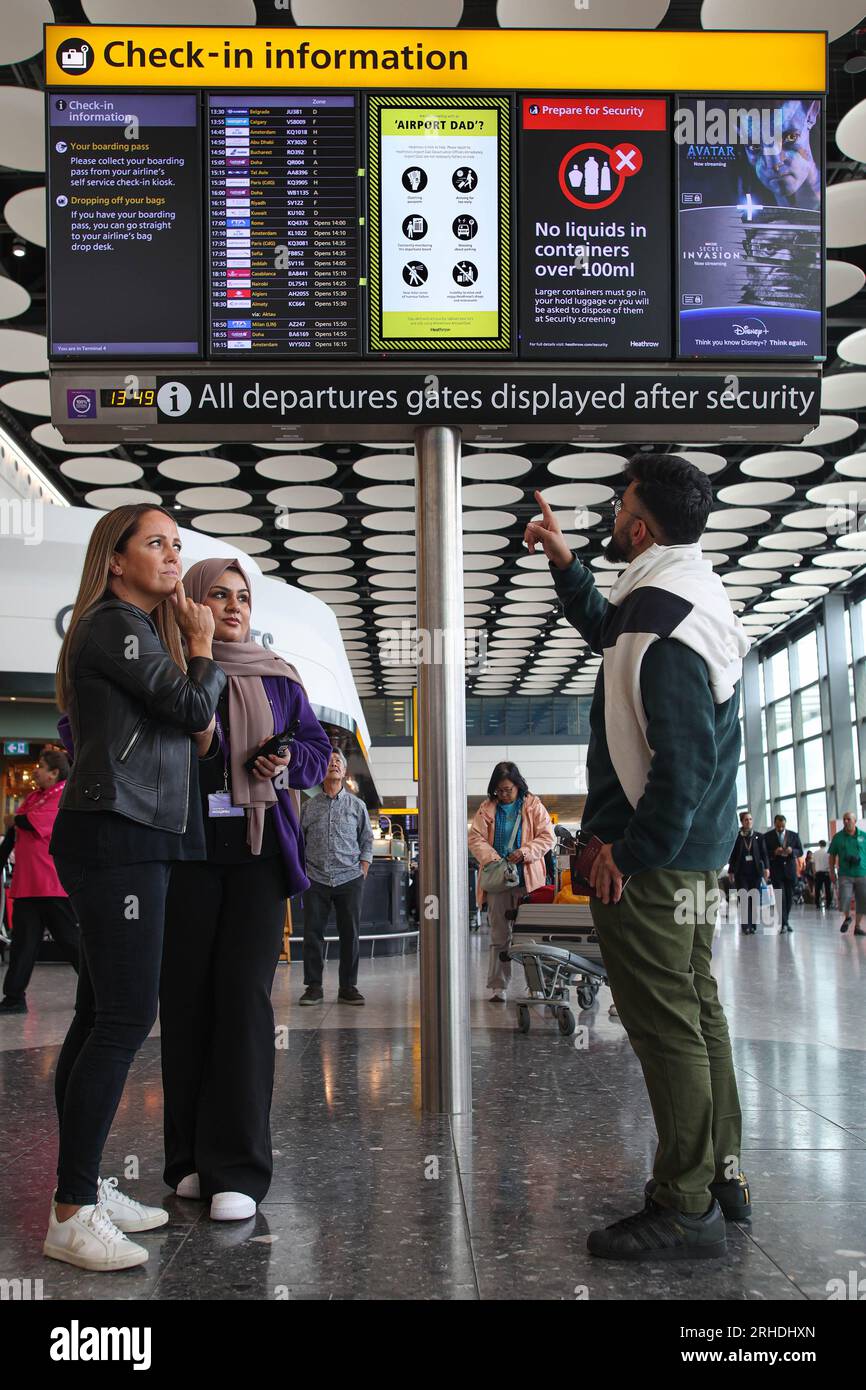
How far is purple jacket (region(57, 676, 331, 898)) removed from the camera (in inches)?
142

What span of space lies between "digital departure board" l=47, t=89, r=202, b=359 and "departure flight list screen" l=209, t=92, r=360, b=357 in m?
0.10

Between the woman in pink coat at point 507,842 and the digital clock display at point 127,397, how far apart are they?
4896mm

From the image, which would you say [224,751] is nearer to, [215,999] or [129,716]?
[129,716]

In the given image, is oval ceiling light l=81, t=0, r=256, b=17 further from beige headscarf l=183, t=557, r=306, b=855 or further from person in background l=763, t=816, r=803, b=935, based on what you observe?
person in background l=763, t=816, r=803, b=935

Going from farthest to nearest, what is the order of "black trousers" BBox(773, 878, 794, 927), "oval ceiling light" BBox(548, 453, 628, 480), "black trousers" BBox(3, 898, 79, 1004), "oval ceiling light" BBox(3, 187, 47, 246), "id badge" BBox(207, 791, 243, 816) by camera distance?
1. "black trousers" BBox(773, 878, 794, 927)
2. "oval ceiling light" BBox(548, 453, 628, 480)
3. "oval ceiling light" BBox(3, 187, 47, 246)
4. "black trousers" BBox(3, 898, 79, 1004)
5. "id badge" BBox(207, 791, 243, 816)

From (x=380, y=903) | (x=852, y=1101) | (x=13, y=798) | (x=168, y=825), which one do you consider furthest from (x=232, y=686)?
(x=13, y=798)

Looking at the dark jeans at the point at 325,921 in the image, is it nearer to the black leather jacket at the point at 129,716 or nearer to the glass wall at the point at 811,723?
the black leather jacket at the point at 129,716

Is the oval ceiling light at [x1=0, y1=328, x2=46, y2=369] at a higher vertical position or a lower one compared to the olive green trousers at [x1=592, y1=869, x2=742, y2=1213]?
higher

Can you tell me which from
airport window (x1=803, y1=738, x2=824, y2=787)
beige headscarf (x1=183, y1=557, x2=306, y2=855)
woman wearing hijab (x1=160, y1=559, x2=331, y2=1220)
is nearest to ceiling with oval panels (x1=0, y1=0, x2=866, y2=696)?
beige headscarf (x1=183, y1=557, x2=306, y2=855)

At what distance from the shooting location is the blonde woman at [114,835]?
2.96 metres

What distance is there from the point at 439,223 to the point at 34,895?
5.80m

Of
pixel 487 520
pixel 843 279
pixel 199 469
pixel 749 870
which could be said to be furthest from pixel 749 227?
pixel 749 870

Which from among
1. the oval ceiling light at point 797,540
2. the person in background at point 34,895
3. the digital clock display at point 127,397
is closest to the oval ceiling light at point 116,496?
the person in background at point 34,895

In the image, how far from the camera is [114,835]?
3.00 m
